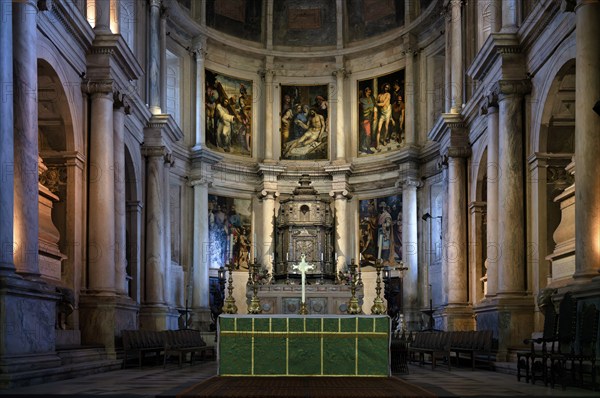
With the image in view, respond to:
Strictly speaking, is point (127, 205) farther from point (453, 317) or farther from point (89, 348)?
point (453, 317)

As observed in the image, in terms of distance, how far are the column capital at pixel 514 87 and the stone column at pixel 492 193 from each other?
3.06 feet

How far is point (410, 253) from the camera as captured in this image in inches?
1203

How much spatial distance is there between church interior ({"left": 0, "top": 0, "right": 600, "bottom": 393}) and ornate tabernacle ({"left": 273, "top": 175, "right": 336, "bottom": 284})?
87mm

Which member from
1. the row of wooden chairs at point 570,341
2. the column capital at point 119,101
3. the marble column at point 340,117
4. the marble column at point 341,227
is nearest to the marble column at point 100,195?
the column capital at point 119,101

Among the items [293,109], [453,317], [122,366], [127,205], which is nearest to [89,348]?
[122,366]

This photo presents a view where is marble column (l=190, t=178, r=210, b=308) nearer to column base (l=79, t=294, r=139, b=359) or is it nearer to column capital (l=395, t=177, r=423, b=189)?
column capital (l=395, t=177, r=423, b=189)

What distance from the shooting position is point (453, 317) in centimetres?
2444

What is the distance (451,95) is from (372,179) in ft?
22.7

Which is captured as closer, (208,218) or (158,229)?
(158,229)

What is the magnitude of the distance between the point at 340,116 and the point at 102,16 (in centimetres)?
1497

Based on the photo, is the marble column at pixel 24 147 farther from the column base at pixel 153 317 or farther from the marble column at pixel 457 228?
the marble column at pixel 457 228

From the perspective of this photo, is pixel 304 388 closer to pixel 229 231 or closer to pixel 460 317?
pixel 460 317

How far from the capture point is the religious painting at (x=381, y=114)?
106 feet

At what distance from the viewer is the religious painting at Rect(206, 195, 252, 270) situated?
104ft
